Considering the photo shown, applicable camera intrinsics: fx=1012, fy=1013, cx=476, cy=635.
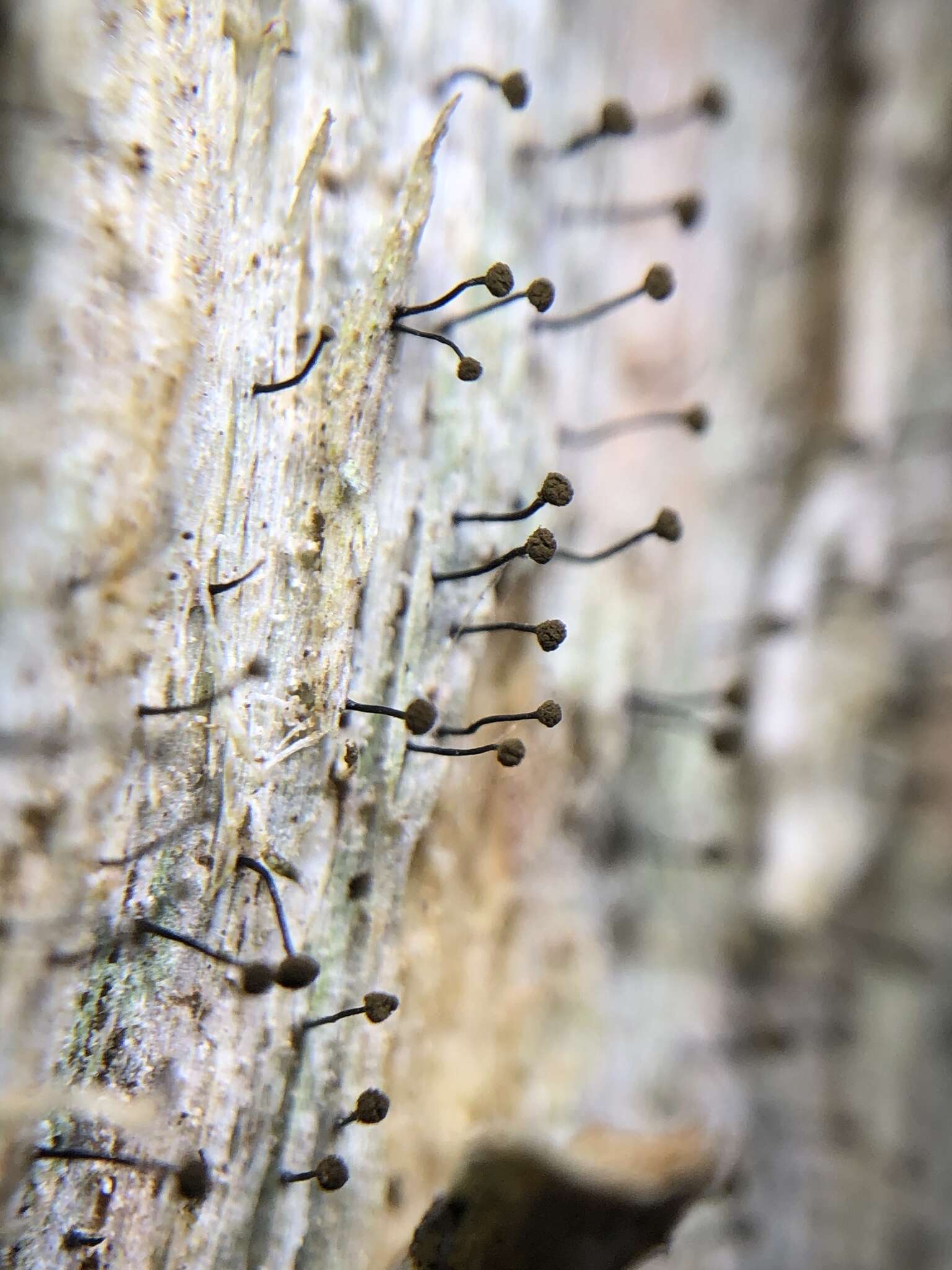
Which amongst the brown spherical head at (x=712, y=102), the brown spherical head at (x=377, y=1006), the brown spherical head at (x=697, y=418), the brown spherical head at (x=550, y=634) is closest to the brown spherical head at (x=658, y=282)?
the brown spherical head at (x=697, y=418)

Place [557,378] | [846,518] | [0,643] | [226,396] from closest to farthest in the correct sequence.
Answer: [0,643] < [226,396] < [557,378] < [846,518]

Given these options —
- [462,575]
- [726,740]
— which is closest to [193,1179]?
[462,575]

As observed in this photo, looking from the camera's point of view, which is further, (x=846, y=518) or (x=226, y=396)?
(x=846, y=518)

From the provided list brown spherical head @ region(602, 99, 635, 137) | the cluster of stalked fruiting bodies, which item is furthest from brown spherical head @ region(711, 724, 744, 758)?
brown spherical head @ region(602, 99, 635, 137)

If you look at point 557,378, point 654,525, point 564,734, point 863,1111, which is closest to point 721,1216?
point 863,1111

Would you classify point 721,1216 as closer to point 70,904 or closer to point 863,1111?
point 863,1111

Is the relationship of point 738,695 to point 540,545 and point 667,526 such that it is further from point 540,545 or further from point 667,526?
point 540,545
